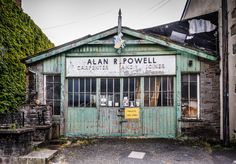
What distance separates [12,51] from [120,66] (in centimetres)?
487

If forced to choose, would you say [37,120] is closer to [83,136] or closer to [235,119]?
[83,136]

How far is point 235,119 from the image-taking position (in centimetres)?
693

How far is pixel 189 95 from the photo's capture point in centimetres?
787

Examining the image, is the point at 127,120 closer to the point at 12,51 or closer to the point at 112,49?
the point at 112,49

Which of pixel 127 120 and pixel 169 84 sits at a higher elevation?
pixel 169 84

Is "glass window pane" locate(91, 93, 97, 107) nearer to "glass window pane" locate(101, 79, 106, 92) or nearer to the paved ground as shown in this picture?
"glass window pane" locate(101, 79, 106, 92)

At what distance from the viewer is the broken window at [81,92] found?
821cm

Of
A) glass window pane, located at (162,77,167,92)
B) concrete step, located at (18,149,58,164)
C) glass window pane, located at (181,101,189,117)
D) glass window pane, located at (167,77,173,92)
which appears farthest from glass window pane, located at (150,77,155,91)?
concrete step, located at (18,149,58,164)

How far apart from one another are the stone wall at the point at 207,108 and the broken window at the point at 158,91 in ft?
3.52

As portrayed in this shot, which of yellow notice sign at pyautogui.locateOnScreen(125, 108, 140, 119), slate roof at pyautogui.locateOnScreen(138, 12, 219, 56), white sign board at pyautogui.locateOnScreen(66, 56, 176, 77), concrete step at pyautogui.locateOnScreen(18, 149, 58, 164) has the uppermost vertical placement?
slate roof at pyautogui.locateOnScreen(138, 12, 219, 56)

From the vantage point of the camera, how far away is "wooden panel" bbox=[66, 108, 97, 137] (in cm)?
809

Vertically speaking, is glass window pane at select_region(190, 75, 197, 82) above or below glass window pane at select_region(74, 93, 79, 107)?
above

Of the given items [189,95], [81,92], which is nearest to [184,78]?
[189,95]

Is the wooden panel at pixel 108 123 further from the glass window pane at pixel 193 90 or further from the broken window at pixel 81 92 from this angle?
the glass window pane at pixel 193 90
